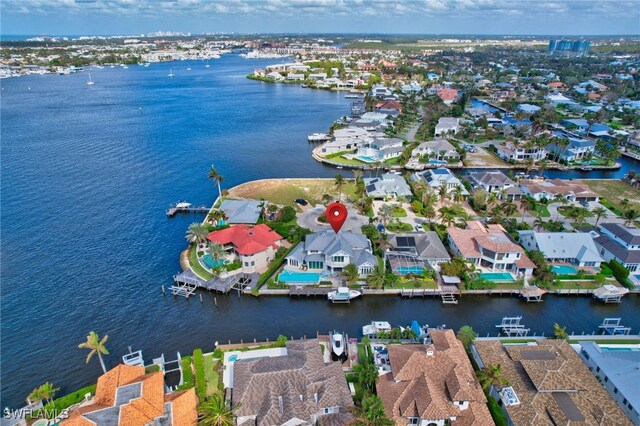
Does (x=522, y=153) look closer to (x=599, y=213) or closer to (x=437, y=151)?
(x=437, y=151)

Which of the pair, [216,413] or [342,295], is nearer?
[216,413]

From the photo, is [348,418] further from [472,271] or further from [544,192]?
[544,192]

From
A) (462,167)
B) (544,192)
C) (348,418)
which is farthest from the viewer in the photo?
(462,167)

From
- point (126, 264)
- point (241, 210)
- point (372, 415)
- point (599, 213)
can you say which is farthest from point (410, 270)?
point (126, 264)

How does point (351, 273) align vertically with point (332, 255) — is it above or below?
below

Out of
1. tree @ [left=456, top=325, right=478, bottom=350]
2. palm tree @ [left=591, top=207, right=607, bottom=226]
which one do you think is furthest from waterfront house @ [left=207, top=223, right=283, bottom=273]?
palm tree @ [left=591, top=207, right=607, bottom=226]

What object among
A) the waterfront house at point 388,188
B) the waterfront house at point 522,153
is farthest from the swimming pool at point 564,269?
the waterfront house at point 522,153

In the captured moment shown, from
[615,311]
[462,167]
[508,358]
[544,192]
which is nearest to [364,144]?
[462,167]
